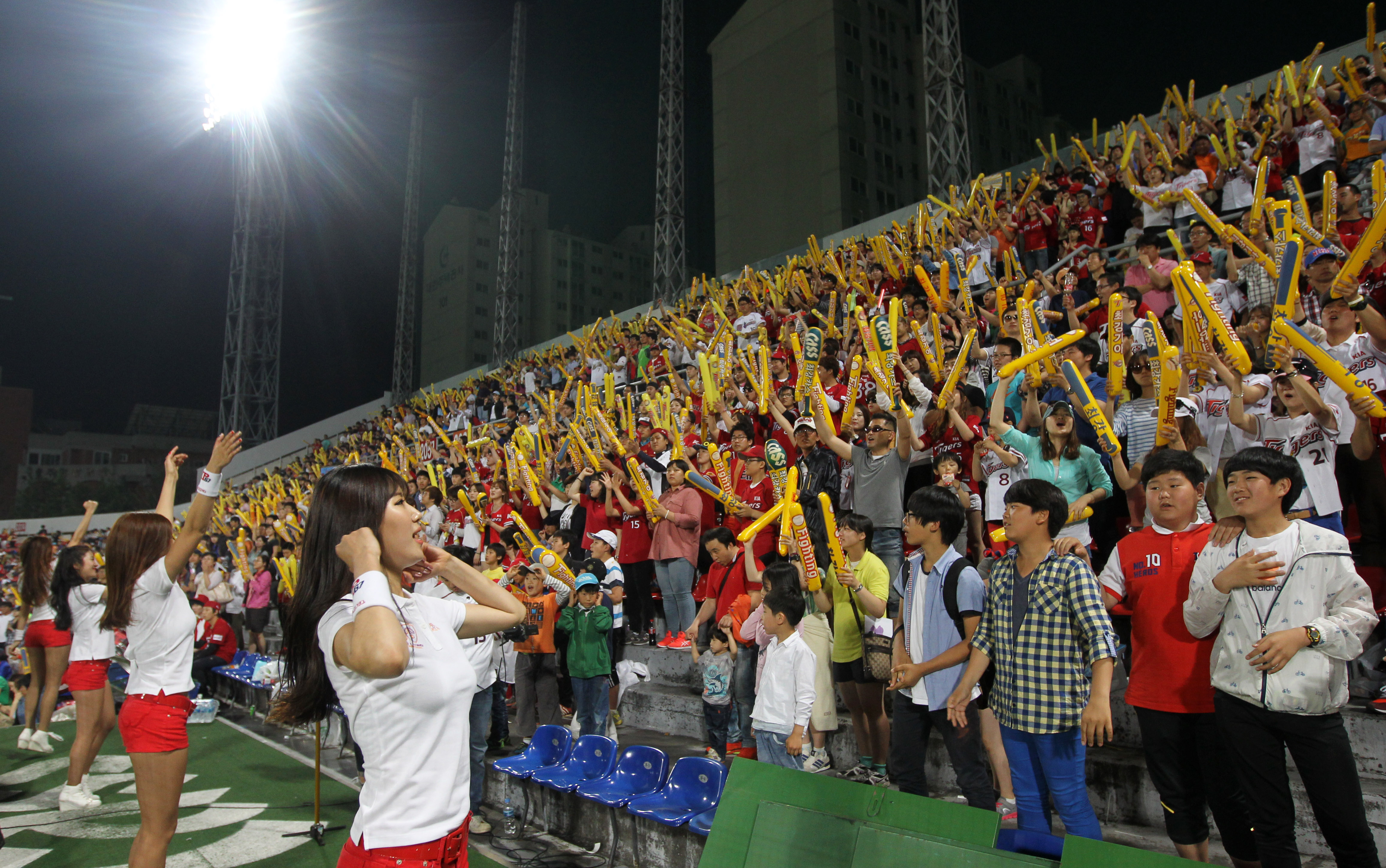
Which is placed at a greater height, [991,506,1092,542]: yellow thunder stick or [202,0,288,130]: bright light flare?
[202,0,288,130]: bright light flare

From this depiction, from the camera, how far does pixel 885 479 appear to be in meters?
5.42

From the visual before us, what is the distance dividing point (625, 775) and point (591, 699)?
3.67 ft

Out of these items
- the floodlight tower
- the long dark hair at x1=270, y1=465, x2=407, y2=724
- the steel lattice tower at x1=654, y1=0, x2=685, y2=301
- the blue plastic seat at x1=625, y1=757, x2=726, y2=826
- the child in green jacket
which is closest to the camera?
the long dark hair at x1=270, y1=465, x2=407, y2=724

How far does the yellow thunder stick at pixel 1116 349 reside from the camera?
5.06 m

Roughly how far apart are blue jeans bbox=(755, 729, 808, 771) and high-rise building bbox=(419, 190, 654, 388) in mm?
45756

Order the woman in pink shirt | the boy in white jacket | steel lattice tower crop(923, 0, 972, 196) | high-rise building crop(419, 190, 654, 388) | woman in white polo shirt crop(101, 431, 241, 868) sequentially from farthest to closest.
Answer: high-rise building crop(419, 190, 654, 388)
steel lattice tower crop(923, 0, 972, 196)
the woman in pink shirt
woman in white polo shirt crop(101, 431, 241, 868)
the boy in white jacket

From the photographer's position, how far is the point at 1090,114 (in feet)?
103

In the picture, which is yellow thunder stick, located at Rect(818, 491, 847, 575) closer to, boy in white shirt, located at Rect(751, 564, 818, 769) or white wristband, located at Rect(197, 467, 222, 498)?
boy in white shirt, located at Rect(751, 564, 818, 769)

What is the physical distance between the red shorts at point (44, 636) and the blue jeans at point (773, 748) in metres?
5.73

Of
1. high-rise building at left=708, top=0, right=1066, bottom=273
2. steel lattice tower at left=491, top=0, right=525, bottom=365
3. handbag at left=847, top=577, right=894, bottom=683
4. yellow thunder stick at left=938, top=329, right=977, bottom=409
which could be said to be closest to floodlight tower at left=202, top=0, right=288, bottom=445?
steel lattice tower at left=491, top=0, right=525, bottom=365

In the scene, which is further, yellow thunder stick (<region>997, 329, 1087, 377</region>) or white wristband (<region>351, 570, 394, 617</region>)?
yellow thunder stick (<region>997, 329, 1087, 377</region>)

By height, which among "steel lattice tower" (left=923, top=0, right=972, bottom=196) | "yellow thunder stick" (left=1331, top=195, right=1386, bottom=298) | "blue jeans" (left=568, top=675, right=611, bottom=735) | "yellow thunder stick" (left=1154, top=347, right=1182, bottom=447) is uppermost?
"steel lattice tower" (left=923, top=0, right=972, bottom=196)

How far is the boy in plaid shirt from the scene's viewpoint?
276 cm

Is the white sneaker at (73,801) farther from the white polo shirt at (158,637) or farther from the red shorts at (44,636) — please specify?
the white polo shirt at (158,637)
